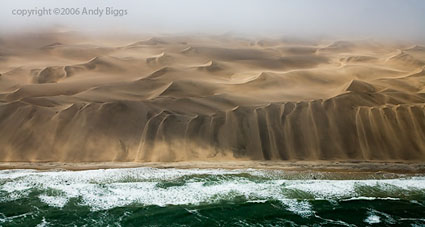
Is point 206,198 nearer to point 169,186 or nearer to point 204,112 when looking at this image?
point 169,186

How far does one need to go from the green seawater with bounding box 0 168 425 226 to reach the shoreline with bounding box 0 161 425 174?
18.4 inches

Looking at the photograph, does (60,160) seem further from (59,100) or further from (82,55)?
(82,55)

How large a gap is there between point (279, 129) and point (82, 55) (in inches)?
492

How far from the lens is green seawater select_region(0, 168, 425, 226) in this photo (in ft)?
30.2

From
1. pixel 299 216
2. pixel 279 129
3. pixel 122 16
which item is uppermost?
pixel 122 16

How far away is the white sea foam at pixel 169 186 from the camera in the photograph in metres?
10.1

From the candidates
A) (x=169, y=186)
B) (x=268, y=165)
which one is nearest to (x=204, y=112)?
(x=268, y=165)

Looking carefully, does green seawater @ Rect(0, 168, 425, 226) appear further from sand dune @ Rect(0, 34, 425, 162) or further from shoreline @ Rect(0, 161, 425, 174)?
sand dune @ Rect(0, 34, 425, 162)

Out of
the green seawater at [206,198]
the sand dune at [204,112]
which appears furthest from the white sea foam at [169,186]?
the sand dune at [204,112]

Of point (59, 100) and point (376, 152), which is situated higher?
point (59, 100)

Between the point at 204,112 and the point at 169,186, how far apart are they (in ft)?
13.9

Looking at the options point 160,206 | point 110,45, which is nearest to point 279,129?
point 160,206

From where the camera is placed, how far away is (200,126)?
13.9 m

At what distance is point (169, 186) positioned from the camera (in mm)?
10859
